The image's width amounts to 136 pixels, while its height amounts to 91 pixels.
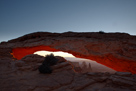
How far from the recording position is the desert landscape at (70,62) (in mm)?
4469

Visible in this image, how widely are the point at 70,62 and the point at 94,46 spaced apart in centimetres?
505

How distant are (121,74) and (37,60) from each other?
6.32m

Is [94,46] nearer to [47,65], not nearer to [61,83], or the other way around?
[47,65]

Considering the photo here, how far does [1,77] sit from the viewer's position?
484 cm

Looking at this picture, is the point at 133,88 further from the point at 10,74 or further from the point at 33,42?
the point at 33,42

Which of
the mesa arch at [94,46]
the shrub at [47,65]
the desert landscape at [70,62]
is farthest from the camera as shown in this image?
the mesa arch at [94,46]

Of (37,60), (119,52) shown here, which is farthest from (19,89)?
(119,52)

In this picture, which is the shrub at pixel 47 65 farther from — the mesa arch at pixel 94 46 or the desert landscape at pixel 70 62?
the mesa arch at pixel 94 46

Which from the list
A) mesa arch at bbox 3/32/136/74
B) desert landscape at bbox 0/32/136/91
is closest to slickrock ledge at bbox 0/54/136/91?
desert landscape at bbox 0/32/136/91

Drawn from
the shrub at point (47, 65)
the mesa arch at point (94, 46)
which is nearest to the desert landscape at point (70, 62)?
the mesa arch at point (94, 46)

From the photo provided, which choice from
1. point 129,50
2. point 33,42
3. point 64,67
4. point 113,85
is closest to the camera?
point 113,85

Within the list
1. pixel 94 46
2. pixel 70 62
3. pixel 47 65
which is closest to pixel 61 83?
pixel 47 65

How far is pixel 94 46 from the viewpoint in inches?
464

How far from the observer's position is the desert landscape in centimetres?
447
